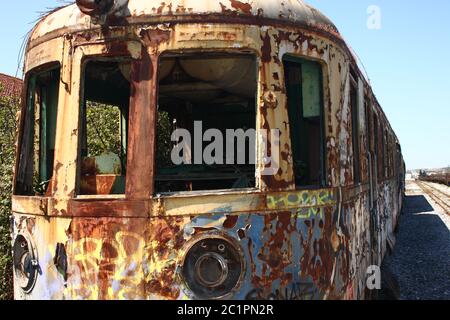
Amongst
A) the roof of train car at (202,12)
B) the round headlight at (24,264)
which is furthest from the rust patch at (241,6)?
the round headlight at (24,264)

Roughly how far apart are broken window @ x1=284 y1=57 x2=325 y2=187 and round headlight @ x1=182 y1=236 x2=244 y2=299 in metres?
1.10

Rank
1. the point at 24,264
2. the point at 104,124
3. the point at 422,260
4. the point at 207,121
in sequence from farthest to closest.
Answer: the point at 104,124 → the point at 422,260 → the point at 207,121 → the point at 24,264

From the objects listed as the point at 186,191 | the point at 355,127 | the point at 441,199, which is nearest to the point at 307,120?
the point at 355,127

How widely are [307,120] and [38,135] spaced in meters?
2.85

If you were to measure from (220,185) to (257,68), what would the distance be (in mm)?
2390

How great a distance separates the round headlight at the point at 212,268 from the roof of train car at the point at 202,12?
1715 mm

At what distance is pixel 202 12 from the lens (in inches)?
132

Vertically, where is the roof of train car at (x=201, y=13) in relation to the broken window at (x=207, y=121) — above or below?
above

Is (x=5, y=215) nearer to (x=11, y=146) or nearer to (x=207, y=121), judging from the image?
(x=11, y=146)

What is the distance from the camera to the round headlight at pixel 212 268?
320cm

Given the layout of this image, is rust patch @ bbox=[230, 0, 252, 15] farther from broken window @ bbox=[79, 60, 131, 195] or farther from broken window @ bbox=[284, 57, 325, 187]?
broken window @ bbox=[79, 60, 131, 195]

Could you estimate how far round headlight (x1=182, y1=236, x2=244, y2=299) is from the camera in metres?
3.20

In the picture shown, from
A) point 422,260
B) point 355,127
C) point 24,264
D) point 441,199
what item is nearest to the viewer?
point 24,264

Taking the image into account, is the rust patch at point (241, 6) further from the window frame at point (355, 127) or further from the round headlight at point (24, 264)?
the round headlight at point (24, 264)
